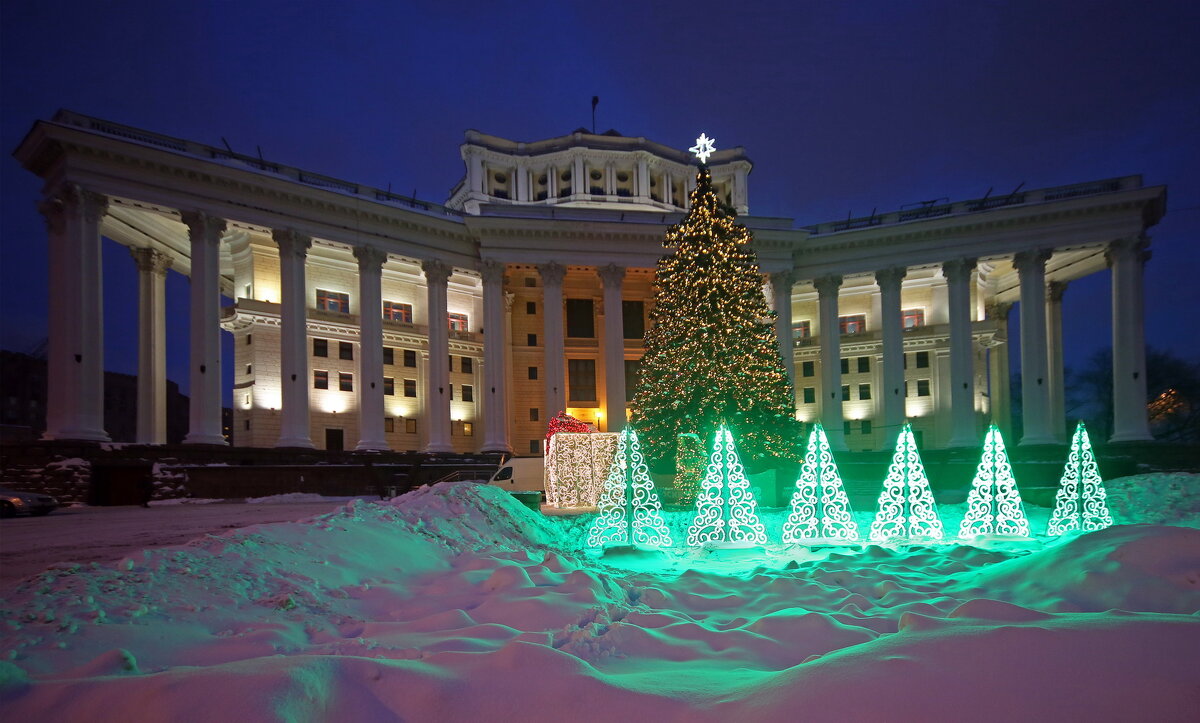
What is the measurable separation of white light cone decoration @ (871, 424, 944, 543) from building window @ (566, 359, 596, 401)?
34924 millimetres

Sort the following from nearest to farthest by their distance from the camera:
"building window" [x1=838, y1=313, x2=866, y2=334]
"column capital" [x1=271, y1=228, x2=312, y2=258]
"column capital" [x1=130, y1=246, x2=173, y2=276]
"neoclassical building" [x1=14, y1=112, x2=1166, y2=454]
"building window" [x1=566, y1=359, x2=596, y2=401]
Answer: "neoclassical building" [x1=14, y1=112, x2=1166, y2=454]
"column capital" [x1=271, y1=228, x2=312, y2=258]
"column capital" [x1=130, y1=246, x2=173, y2=276]
"building window" [x1=566, y1=359, x2=596, y2=401]
"building window" [x1=838, y1=313, x2=866, y2=334]

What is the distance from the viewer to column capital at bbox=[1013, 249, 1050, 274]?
132 ft

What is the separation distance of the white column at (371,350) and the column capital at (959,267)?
36.1 meters

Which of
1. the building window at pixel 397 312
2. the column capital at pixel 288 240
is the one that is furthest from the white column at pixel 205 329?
the building window at pixel 397 312

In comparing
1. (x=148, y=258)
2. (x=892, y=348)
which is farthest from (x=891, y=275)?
(x=148, y=258)

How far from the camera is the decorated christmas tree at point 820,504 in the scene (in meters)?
14.5

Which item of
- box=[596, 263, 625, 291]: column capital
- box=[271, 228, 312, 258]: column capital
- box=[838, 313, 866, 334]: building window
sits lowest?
box=[838, 313, 866, 334]: building window

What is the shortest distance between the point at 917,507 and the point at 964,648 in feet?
41.0

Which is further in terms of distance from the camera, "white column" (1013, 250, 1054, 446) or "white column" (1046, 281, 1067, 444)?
"white column" (1046, 281, 1067, 444)

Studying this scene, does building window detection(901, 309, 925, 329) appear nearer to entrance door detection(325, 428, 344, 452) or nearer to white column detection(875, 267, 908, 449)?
white column detection(875, 267, 908, 449)

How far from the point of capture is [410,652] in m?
5.04

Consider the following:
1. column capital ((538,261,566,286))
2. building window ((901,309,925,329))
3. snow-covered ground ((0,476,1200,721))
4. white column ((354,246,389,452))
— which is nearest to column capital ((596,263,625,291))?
column capital ((538,261,566,286))

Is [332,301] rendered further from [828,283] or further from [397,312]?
[828,283]

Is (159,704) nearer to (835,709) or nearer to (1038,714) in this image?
(835,709)
